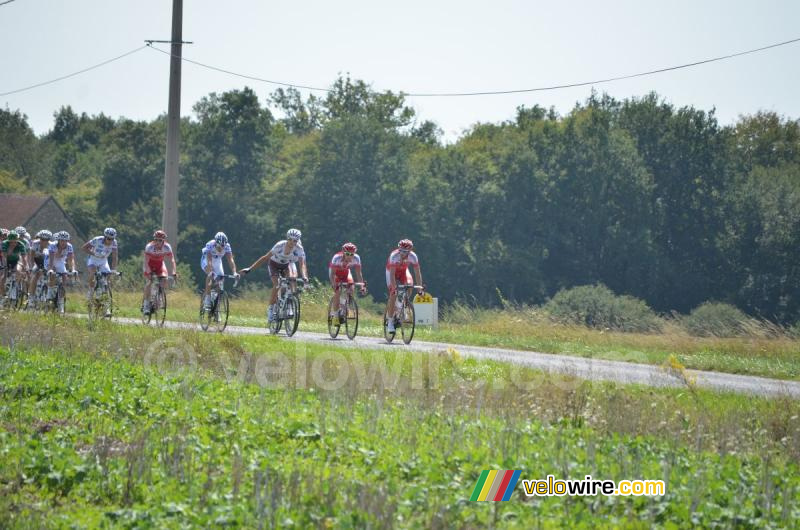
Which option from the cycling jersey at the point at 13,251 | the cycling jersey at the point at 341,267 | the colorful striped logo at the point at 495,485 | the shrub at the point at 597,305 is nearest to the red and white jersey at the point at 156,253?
the cycling jersey at the point at 341,267

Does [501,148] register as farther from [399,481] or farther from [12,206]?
[399,481]

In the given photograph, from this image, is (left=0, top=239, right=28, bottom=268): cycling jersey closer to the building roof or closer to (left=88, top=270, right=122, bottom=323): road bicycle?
(left=88, top=270, right=122, bottom=323): road bicycle

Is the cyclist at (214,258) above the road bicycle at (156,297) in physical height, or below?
above

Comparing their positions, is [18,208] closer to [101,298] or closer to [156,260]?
[156,260]

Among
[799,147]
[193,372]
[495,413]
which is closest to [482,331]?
[193,372]

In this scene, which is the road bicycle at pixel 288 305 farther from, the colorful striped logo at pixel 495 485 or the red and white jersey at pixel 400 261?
the colorful striped logo at pixel 495 485

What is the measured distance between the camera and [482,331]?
3123 centimetres

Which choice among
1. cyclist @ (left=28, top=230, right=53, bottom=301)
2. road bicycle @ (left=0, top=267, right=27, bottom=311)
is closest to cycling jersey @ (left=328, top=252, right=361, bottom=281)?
cyclist @ (left=28, top=230, right=53, bottom=301)

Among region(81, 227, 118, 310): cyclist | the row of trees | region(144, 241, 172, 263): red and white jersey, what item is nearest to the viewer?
region(144, 241, 172, 263): red and white jersey

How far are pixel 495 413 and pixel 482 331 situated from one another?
758 inches

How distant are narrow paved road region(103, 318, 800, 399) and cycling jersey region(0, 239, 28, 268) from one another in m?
7.07

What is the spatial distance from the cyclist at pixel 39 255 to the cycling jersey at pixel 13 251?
0.75m

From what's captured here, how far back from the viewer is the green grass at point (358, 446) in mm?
7980

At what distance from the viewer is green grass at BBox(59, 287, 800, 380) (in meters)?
23.1
